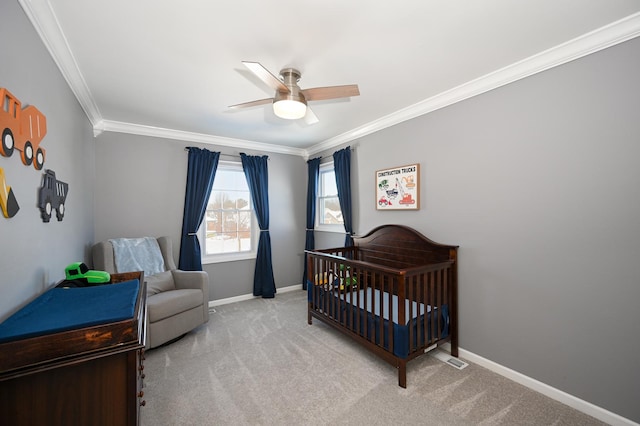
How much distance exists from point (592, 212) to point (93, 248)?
419cm

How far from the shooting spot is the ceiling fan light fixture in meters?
1.86

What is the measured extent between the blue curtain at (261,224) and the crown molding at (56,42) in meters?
1.98

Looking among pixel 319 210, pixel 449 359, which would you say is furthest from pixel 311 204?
pixel 449 359

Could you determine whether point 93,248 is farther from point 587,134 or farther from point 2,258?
point 587,134

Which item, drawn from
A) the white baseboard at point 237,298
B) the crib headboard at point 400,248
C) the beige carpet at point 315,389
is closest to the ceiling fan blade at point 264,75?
the crib headboard at point 400,248

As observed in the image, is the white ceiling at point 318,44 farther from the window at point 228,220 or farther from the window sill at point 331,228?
the window sill at point 331,228

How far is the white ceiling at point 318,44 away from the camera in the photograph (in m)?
1.48

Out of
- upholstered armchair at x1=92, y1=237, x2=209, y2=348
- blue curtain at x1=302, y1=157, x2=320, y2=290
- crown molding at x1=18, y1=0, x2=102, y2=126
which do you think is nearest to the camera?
crown molding at x1=18, y1=0, x2=102, y2=126

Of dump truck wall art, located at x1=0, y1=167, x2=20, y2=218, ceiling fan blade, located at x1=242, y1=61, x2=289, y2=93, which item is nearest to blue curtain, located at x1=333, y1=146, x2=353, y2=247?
ceiling fan blade, located at x1=242, y1=61, x2=289, y2=93

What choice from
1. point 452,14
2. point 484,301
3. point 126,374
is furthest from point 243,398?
point 452,14

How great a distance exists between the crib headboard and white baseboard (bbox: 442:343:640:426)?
2.79 feet

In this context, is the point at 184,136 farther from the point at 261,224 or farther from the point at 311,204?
the point at 311,204

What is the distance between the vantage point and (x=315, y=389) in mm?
1988

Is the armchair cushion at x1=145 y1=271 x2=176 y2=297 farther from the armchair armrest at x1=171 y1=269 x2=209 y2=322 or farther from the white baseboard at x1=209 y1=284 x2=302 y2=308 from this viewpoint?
the white baseboard at x1=209 y1=284 x2=302 y2=308
